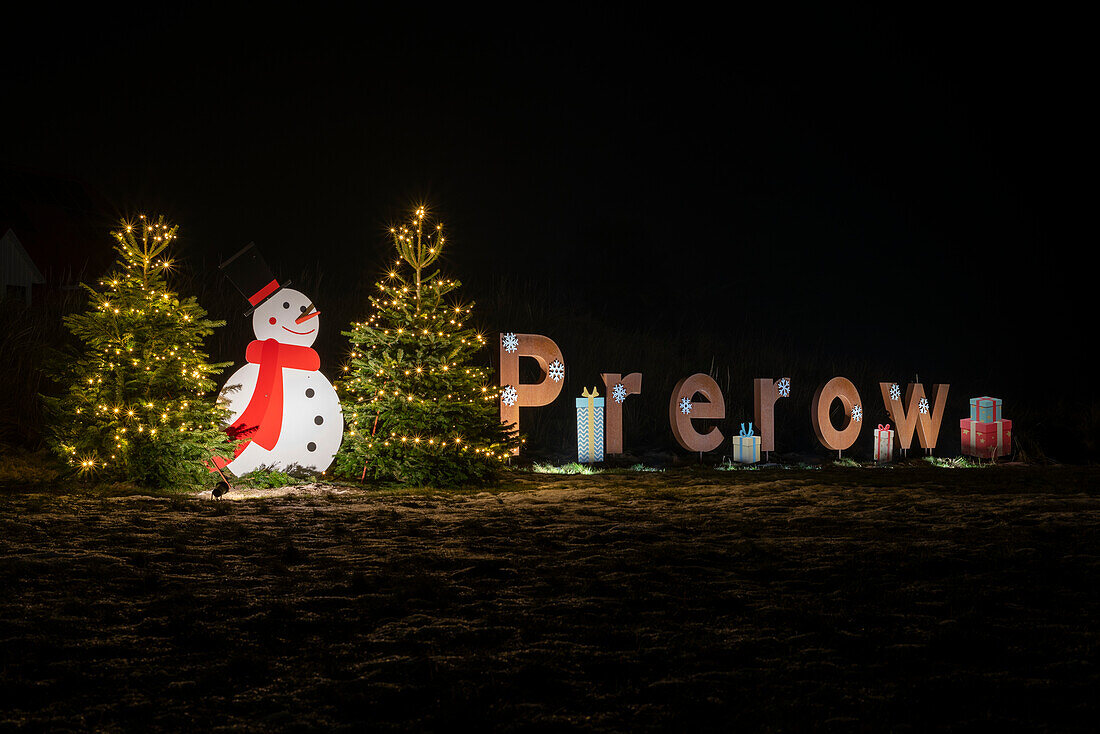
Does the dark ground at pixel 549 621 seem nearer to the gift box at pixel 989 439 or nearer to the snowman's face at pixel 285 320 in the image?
the snowman's face at pixel 285 320

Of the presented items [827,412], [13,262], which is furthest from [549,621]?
[13,262]

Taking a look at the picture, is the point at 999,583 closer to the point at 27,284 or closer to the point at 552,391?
the point at 552,391

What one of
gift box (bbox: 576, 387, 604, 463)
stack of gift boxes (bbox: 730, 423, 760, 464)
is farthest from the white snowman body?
stack of gift boxes (bbox: 730, 423, 760, 464)

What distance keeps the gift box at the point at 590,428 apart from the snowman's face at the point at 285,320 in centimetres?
393

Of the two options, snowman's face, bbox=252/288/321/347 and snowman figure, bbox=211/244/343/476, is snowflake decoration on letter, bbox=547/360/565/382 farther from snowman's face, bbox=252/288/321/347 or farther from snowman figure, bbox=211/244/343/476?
snowman's face, bbox=252/288/321/347

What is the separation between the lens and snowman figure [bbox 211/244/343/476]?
7.80 meters

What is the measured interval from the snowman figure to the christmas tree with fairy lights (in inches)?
9.9

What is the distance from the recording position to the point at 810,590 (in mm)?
3559

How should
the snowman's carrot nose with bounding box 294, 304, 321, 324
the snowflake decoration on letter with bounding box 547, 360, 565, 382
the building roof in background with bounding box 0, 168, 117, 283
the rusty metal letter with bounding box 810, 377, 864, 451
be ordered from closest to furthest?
the snowman's carrot nose with bounding box 294, 304, 321, 324, the snowflake decoration on letter with bounding box 547, 360, 565, 382, the rusty metal letter with bounding box 810, 377, 864, 451, the building roof in background with bounding box 0, 168, 117, 283

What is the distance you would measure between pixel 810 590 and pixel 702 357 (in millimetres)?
13287

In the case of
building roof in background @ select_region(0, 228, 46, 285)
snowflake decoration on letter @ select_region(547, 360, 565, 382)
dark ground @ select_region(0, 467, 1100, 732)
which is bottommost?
dark ground @ select_region(0, 467, 1100, 732)

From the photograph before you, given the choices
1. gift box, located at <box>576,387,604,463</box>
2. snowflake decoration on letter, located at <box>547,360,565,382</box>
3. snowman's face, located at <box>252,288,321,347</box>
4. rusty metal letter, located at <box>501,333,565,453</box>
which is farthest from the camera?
snowflake decoration on letter, located at <box>547,360,565,382</box>

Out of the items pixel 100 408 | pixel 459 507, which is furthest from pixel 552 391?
pixel 100 408

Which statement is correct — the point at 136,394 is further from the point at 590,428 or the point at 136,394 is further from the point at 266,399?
the point at 590,428
